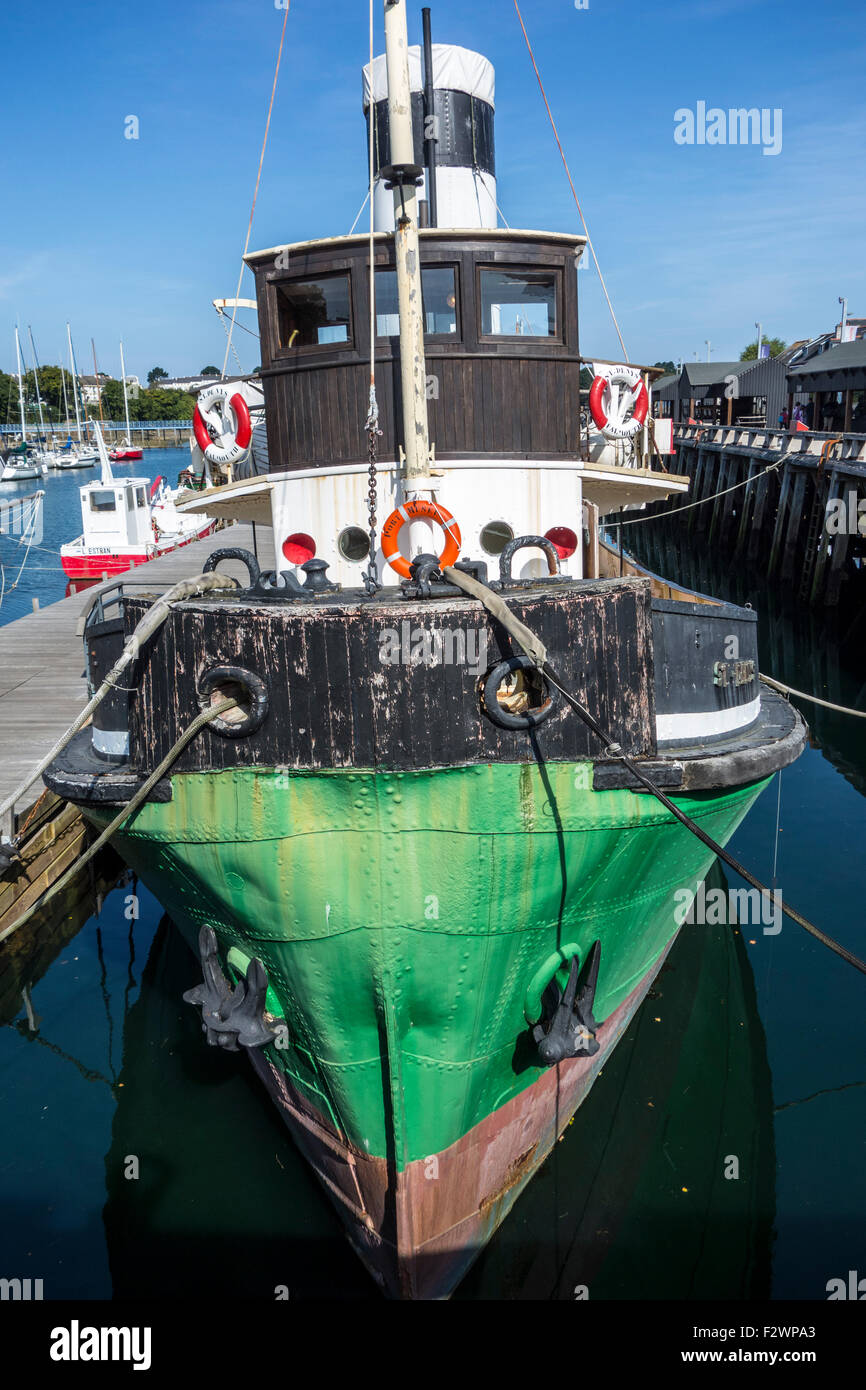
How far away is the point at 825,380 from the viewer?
139 feet

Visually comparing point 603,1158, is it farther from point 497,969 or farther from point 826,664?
point 826,664

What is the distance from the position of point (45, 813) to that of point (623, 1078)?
620 cm

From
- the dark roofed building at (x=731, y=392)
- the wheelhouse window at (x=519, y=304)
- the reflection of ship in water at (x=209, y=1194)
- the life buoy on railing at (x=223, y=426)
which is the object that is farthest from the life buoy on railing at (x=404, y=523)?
the dark roofed building at (x=731, y=392)

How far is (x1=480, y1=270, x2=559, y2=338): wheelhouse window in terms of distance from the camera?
25.3ft

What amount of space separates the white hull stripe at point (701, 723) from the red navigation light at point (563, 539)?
6.52 ft

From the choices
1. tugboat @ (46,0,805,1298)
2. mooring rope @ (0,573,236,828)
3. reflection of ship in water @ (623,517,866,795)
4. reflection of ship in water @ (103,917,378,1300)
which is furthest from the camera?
reflection of ship in water @ (623,517,866,795)

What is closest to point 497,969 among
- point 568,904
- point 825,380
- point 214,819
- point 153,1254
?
point 568,904

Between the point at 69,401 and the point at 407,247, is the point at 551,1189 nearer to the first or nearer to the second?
the point at 407,247

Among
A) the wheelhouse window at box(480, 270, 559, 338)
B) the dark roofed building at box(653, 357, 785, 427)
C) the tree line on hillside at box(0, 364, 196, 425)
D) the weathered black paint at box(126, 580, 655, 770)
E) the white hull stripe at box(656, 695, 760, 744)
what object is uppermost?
the tree line on hillside at box(0, 364, 196, 425)

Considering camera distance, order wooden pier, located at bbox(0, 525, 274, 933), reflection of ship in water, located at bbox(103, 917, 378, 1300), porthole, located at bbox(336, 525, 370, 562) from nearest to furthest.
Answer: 1. reflection of ship in water, located at bbox(103, 917, 378, 1300)
2. porthole, located at bbox(336, 525, 370, 562)
3. wooden pier, located at bbox(0, 525, 274, 933)

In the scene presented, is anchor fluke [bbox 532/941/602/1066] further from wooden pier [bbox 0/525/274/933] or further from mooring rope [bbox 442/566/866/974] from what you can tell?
wooden pier [bbox 0/525/274/933]

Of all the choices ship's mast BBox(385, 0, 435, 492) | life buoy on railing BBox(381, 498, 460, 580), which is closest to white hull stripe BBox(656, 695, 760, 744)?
life buoy on railing BBox(381, 498, 460, 580)

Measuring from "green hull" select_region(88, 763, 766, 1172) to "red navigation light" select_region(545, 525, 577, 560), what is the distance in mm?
2581

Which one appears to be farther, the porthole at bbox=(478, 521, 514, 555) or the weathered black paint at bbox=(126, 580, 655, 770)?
the porthole at bbox=(478, 521, 514, 555)
